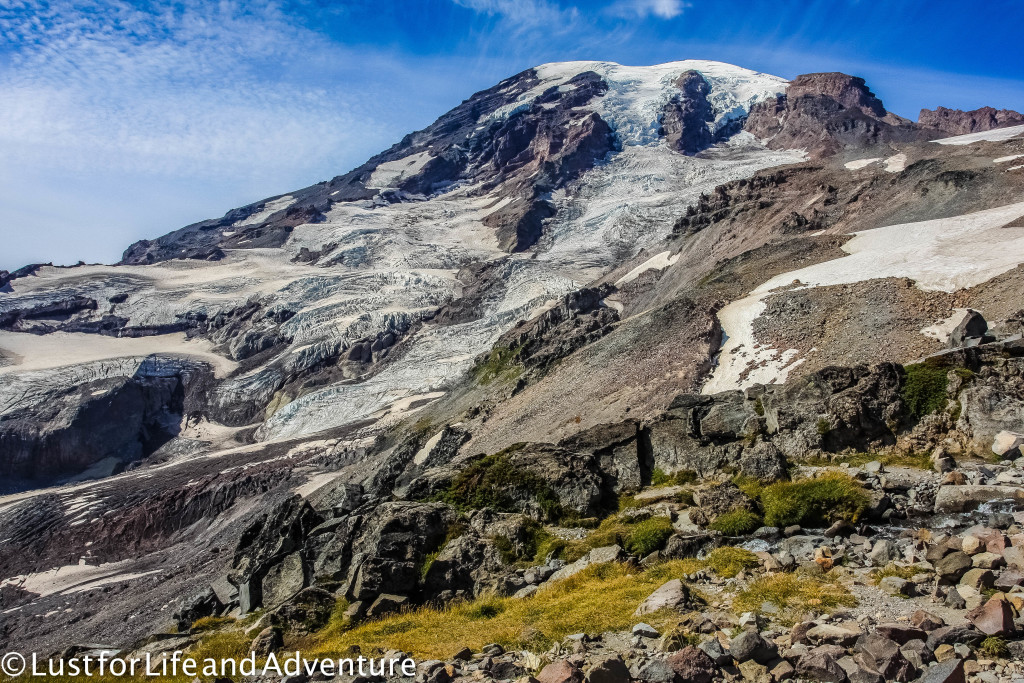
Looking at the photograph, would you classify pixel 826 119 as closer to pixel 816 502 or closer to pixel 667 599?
pixel 816 502

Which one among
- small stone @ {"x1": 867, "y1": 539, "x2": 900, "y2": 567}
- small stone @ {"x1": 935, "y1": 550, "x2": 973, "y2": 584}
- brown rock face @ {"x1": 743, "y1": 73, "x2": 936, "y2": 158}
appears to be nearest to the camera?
small stone @ {"x1": 935, "y1": 550, "x2": 973, "y2": 584}

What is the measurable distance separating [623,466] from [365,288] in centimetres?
9916

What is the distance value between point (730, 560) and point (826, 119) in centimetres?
15511

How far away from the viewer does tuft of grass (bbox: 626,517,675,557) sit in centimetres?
1362

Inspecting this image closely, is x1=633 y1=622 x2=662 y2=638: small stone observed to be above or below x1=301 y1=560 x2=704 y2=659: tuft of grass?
above

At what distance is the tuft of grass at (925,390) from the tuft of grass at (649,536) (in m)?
7.58

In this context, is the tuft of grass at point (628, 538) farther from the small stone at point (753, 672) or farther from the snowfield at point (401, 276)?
the snowfield at point (401, 276)

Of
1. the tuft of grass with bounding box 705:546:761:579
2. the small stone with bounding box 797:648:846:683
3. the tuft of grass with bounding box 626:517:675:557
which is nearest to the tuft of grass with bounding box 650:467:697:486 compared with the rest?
the tuft of grass with bounding box 626:517:675:557

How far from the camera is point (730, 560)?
11.4 metres

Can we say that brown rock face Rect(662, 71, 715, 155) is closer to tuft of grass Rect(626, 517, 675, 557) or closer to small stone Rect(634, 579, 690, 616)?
tuft of grass Rect(626, 517, 675, 557)

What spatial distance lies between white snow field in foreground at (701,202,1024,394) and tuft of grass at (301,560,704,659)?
14467mm

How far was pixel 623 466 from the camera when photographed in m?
19.1

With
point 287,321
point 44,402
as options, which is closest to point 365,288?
point 287,321

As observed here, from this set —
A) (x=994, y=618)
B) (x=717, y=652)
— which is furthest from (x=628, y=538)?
(x=994, y=618)
